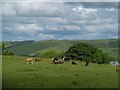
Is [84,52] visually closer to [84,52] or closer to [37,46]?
[84,52]

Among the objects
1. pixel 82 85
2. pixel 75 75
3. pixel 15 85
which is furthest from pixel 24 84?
pixel 75 75

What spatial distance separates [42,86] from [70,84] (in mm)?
1988

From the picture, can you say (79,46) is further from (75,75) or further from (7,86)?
(7,86)

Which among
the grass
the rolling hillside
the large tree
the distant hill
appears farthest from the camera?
the grass

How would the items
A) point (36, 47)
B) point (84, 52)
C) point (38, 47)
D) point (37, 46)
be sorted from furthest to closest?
point (37, 46) < point (38, 47) < point (36, 47) < point (84, 52)

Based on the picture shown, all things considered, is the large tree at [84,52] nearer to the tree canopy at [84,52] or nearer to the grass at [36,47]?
the tree canopy at [84,52]

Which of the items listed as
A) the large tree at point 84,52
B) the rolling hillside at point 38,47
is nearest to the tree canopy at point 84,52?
the large tree at point 84,52

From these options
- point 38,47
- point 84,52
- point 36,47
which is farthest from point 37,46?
point 84,52

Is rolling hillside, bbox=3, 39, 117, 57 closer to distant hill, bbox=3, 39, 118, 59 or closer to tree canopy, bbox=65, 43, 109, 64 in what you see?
distant hill, bbox=3, 39, 118, 59

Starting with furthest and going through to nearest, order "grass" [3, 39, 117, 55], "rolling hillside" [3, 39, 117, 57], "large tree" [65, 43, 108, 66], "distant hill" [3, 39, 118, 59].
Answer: "grass" [3, 39, 117, 55] → "distant hill" [3, 39, 118, 59] → "rolling hillside" [3, 39, 117, 57] → "large tree" [65, 43, 108, 66]

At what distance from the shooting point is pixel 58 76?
84.3 feet

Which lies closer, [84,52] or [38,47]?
[84,52]

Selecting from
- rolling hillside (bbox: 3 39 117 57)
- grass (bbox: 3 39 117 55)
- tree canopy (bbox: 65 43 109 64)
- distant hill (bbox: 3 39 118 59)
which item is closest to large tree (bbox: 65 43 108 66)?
tree canopy (bbox: 65 43 109 64)

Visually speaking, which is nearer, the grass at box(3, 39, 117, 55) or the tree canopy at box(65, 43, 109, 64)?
the tree canopy at box(65, 43, 109, 64)
